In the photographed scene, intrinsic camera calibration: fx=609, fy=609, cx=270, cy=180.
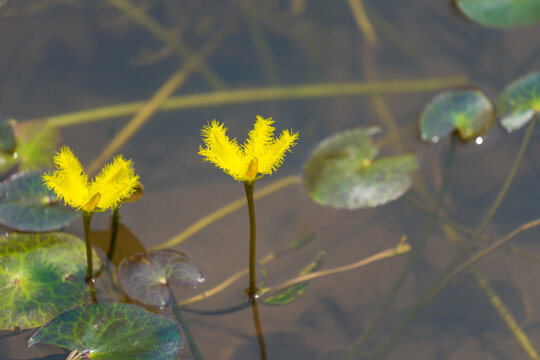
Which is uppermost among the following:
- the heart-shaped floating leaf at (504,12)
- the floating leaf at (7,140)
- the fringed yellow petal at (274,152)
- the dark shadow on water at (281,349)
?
the heart-shaped floating leaf at (504,12)

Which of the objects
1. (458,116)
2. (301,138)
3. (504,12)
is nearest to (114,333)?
(301,138)

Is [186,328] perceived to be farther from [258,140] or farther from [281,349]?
[258,140]

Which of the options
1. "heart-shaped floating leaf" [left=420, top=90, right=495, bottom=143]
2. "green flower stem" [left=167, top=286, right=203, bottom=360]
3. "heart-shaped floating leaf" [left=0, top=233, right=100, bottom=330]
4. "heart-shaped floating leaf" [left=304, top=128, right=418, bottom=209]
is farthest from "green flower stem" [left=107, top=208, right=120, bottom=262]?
"heart-shaped floating leaf" [left=420, top=90, right=495, bottom=143]

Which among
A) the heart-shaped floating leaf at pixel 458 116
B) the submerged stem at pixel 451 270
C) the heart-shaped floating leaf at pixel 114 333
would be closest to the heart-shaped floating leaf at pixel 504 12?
the heart-shaped floating leaf at pixel 458 116

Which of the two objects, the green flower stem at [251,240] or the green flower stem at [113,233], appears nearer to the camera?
the green flower stem at [251,240]

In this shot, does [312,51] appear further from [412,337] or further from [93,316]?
[93,316]

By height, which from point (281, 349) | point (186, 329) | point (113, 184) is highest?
point (113, 184)

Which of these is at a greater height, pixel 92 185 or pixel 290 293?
pixel 92 185

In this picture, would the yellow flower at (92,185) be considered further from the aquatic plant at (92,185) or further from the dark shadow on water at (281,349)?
the dark shadow on water at (281,349)
